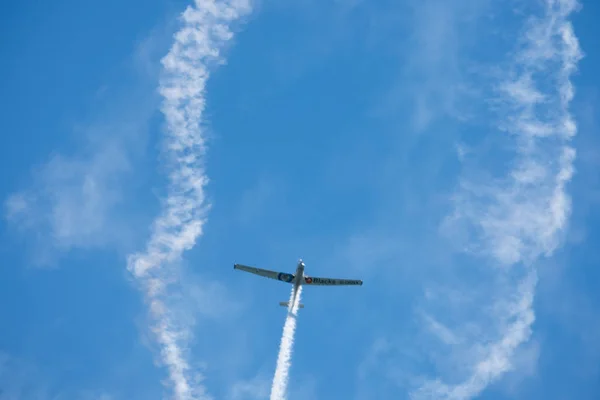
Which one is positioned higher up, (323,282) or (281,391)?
(323,282)

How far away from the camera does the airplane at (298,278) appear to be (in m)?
97.1

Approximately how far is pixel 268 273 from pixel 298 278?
6.35 m

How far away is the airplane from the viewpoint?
97.1 m

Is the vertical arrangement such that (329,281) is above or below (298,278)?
above

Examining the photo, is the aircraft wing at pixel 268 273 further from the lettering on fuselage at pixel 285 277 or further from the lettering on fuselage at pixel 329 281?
the lettering on fuselage at pixel 329 281

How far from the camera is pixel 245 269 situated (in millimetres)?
102125

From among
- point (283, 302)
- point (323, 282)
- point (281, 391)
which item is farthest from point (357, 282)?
point (281, 391)

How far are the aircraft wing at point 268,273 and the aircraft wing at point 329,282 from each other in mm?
3084

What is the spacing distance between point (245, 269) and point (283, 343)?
15544 millimetres

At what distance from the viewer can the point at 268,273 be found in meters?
100

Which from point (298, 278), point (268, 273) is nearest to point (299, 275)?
point (298, 278)

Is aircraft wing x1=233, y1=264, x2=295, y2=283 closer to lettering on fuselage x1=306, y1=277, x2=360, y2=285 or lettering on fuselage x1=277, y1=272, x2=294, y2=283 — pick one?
lettering on fuselage x1=277, y1=272, x2=294, y2=283

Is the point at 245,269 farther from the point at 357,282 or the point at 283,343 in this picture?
the point at 357,282

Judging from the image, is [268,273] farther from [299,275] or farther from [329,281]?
[329,281]
